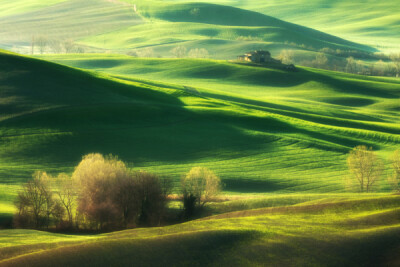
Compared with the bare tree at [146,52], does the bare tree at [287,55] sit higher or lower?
higher

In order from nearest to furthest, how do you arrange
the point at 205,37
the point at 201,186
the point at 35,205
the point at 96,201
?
the point at 96,201 → the point at 35,205 → the point at 201,186 → the point at 205,37

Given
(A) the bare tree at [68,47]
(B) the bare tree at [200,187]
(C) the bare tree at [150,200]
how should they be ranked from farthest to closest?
(A) the bare tree at [68,47] → (B) the bare tree at [200,187] → (C) the bare tree at [150,200]

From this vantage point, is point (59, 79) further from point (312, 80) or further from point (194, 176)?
point (312, 80)

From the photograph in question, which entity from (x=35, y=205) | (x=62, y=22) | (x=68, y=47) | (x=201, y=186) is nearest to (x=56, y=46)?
(x=68, y=47)

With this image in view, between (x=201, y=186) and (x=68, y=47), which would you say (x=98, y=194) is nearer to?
(x=201, y=186)

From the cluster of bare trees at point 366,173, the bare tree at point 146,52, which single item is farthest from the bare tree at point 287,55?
the cluster of bare trees at point 366,173

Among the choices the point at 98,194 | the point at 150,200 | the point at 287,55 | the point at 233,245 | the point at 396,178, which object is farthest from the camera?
the point at 287,55

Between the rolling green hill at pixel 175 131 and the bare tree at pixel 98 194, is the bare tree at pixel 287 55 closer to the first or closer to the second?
the rolling green hill at pixel 175 131

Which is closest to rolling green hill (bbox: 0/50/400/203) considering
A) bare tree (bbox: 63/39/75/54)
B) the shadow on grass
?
the shadow on grass
